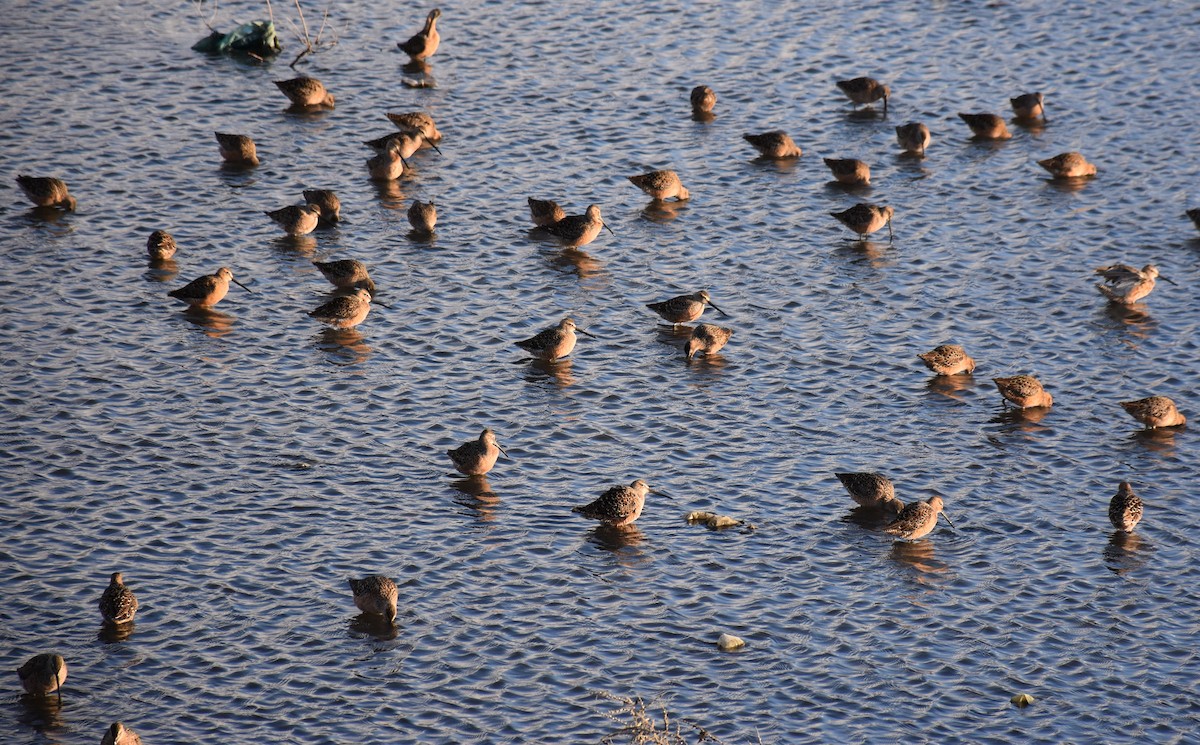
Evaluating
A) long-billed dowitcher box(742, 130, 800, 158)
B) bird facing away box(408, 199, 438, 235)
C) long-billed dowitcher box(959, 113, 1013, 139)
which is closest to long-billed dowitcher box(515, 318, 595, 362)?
bird facing away box(408, 199, 438, 235)

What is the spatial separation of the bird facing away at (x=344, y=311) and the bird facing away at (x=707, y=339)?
532 centimetres

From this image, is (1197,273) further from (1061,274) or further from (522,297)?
(522,297)

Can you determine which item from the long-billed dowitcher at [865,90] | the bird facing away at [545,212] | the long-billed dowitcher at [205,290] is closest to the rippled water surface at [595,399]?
the long-billed dowitcher at [205,290]

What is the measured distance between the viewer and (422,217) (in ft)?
84.9

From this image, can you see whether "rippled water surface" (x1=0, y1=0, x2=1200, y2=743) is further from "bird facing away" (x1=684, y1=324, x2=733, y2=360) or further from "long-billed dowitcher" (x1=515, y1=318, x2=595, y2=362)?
"long-billed dowitcher" (x1=515, y1=318, x2=595, y2=362)

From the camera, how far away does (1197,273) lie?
25344mm

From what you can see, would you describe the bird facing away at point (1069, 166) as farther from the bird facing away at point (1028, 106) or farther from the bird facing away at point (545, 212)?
the bird facing away at point (545, 212)

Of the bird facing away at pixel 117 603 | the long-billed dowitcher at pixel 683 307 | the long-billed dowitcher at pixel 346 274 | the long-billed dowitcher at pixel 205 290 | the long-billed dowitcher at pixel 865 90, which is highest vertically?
the bird facing away at pixel 117 603

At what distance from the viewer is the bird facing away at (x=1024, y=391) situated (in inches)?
821

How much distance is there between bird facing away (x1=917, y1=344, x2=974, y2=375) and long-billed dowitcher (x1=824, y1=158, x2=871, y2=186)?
7320mm

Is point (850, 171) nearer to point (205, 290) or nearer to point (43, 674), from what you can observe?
point (205, 290)

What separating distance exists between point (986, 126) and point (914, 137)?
72.9 inches

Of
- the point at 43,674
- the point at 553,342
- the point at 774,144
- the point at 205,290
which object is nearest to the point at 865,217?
the point at 774,144

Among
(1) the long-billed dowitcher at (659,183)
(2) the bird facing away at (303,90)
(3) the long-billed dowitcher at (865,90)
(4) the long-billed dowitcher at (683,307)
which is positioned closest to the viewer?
(4) the long-billed dowitcher at (683,307)
